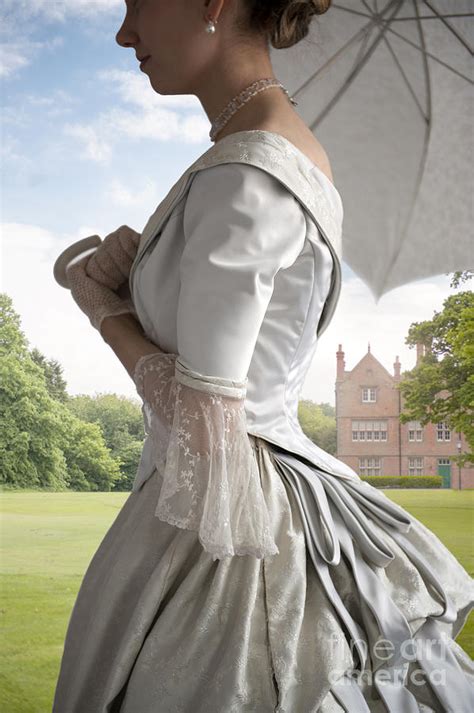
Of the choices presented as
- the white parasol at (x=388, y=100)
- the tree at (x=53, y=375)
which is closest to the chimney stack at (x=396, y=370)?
the tree at (x=53, y=375)

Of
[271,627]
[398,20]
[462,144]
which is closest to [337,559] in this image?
[271,627]

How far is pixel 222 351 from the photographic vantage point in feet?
2.58

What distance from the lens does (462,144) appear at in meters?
1.94

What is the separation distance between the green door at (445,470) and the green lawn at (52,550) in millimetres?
131

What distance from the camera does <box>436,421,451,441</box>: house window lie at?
7434mm

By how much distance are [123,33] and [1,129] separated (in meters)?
5.33

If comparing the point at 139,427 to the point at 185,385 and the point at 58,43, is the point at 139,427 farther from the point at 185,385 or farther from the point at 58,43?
the point at 185,385

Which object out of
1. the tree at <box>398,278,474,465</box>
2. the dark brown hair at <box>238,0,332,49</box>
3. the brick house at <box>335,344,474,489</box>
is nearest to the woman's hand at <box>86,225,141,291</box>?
the dark brown hair at <box>238,0,332,49</box>

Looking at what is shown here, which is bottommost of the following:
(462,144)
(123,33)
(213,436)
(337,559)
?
(337,559)

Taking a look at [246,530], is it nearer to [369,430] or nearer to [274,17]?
[274,17]

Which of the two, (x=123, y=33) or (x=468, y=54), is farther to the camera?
(x=468, y=54)

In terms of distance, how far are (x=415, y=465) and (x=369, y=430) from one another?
0.52 m

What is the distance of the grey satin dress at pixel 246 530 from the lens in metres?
0.80

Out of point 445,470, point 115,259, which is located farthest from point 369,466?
point 115,259
